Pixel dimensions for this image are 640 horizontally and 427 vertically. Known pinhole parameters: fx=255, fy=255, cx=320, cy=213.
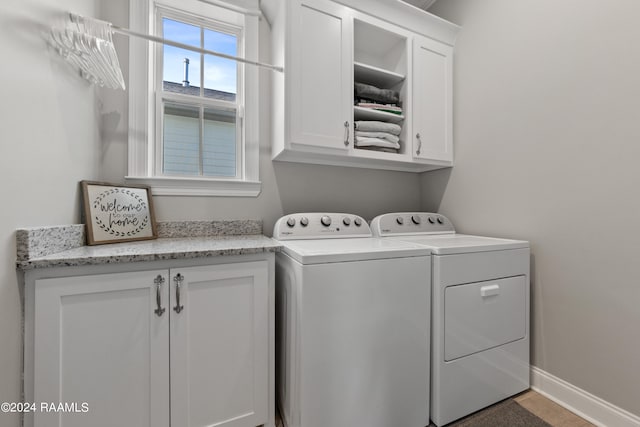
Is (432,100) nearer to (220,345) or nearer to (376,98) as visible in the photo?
(376,98)

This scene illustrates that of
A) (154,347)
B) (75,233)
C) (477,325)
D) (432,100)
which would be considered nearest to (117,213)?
(75,233)

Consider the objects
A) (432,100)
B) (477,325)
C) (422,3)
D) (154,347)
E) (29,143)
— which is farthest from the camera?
(422,3)

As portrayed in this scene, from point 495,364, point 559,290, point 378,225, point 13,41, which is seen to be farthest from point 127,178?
point 559,290

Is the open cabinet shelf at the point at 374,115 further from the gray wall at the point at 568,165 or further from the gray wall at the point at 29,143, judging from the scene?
the gray wall at the point at 29,143

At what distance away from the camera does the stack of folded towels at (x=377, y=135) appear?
1.74 meters

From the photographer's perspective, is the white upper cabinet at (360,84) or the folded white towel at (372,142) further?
the folded white towel at (372,142)

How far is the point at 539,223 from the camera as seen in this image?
1.52 meters

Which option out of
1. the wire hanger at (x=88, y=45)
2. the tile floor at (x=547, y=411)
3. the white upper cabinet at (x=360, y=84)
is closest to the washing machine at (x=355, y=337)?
the tile floor at (x=547, y=411)

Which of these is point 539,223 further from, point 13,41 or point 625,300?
point 13,41

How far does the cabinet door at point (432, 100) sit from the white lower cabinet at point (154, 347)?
4.76 feet

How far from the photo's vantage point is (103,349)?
3.22 feet

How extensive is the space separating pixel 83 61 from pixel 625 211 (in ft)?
8.50

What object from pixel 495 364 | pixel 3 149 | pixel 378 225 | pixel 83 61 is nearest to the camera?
pixel 3 149

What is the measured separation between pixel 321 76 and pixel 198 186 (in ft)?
3.42
